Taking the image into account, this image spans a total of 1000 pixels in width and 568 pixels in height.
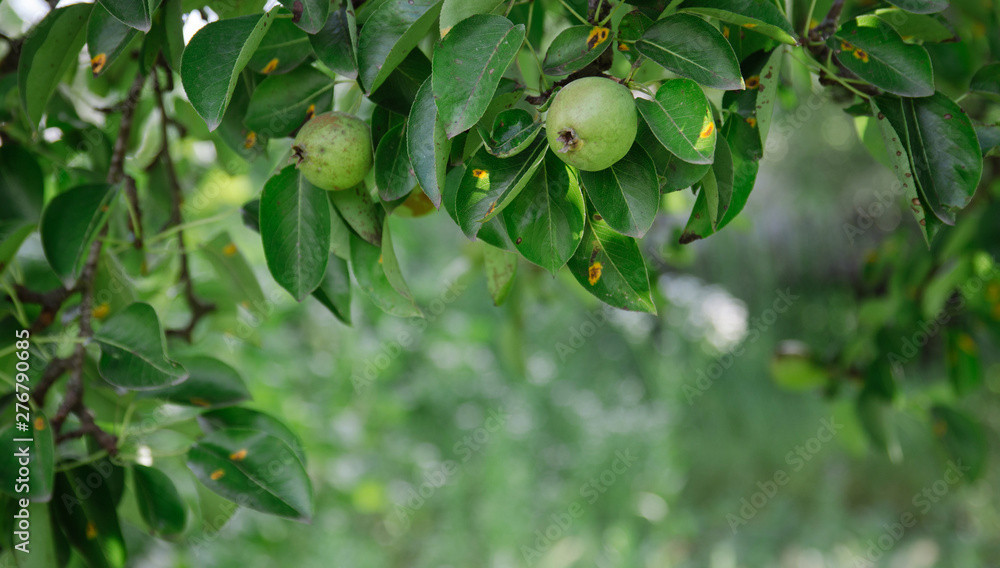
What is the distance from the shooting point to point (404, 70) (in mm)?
394

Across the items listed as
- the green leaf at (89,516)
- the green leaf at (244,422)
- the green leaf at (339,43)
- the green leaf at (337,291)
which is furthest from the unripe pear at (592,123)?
the green leaf at (89,516)

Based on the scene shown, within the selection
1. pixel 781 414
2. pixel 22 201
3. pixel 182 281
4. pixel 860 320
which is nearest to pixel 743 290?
pixel 781 414

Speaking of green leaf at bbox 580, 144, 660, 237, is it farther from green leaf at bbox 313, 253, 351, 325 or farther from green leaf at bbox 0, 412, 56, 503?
green leaf at bbox 0, 412, 56, 503

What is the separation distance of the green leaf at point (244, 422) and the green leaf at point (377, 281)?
0.18 m

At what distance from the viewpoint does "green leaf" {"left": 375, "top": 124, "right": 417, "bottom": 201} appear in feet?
1.23

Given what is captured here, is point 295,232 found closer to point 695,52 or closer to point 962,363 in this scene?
point 695,52

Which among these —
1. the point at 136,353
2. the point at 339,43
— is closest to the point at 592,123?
the point at 339,43

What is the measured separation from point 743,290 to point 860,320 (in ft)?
6.51

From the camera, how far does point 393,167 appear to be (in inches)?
14.9

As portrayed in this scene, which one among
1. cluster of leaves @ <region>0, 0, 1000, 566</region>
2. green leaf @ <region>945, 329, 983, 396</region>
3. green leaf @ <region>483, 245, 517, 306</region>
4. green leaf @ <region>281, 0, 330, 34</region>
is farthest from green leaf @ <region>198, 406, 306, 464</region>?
green leaf @ <region>945, 329, 983, 396</region>

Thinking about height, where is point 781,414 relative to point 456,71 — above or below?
below

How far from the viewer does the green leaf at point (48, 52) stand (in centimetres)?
46

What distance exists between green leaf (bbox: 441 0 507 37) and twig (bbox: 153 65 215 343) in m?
0.37

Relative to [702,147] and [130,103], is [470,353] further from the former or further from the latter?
[702,147]
